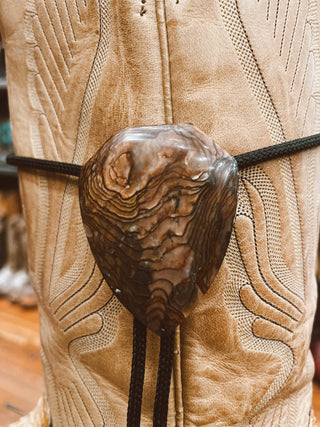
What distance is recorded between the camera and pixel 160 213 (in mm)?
357

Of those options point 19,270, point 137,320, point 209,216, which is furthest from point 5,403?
point 209,216

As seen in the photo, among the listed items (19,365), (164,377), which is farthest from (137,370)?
(19,365)

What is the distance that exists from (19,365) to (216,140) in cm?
104

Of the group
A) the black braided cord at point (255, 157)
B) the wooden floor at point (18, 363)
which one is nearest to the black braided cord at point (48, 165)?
the black braided cord at point (255, 157)

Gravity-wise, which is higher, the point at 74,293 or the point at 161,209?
the point at 161,209

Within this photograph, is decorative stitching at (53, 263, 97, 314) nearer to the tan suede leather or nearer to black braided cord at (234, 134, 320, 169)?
the tan suede leather

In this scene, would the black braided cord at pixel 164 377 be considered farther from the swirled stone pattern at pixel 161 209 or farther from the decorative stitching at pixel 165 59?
→ the decorative stitching at pixel 165 59

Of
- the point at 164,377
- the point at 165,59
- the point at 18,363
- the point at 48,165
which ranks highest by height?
the point at 165,59

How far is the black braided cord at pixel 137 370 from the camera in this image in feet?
1.41

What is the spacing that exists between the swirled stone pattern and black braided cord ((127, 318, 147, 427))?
0.18ft

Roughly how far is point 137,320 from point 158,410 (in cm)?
9

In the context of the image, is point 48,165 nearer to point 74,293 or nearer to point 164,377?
point 74,293

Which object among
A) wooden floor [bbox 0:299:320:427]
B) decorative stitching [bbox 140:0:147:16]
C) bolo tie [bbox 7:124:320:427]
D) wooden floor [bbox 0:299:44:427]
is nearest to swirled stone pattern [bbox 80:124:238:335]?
bolo tie [bbox 7:124:320:427]

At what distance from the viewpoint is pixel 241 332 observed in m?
0.46
